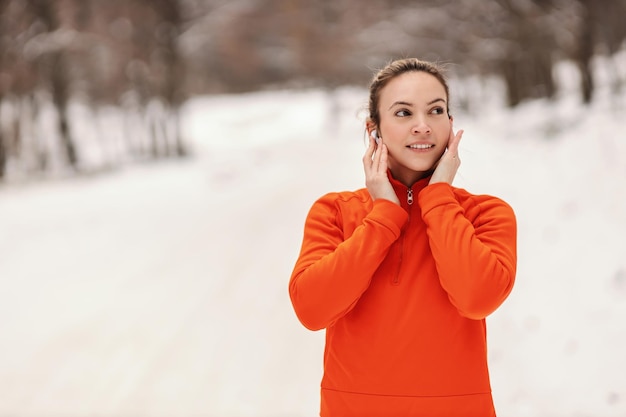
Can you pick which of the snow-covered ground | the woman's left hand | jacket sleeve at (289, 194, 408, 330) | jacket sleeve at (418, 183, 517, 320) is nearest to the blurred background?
the snow-covered ground

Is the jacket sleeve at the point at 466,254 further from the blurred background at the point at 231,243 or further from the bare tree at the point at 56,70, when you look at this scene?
the bare tree at the point at 56,70

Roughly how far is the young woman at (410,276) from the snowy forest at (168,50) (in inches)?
366

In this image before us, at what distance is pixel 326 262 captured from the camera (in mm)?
1804

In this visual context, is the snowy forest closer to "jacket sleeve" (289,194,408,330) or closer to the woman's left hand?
the woman's left hand

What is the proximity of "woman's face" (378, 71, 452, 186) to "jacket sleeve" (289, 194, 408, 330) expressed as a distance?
191 millimetres

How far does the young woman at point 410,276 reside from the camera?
1.77 m

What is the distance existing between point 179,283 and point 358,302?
18.6 feet

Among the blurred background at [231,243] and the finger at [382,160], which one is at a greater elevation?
the finger at [382,160]

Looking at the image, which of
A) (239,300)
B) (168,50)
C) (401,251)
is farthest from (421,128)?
(168,50)

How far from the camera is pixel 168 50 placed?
26.1m

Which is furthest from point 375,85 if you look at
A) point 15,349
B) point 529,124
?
point 529,124

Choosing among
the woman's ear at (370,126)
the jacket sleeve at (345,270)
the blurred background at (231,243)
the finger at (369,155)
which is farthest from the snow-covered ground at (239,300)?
the jacket sleeve at (345,270)

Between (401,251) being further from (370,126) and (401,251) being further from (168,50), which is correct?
(168,50)

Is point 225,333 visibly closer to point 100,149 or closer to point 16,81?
point 16,81
